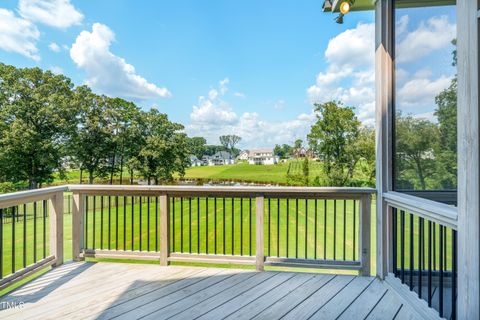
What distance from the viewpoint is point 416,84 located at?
2.43 m

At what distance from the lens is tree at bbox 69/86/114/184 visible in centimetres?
1555

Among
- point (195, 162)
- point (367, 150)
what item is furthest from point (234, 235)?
point (195, 162)

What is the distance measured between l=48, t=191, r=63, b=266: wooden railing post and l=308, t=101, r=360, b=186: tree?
6.39 metres

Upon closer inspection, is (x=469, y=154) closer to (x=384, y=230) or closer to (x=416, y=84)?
(x=416, y=84)

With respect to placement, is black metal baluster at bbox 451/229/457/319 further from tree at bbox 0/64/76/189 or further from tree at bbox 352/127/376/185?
tree at bbox 0/64/76/189

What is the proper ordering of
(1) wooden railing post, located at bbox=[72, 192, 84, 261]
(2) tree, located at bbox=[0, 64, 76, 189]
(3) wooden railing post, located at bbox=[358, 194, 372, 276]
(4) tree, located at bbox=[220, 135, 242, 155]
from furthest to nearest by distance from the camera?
(2) tree, located at bbox=[0, 64, 76, 189]
(4) tree, located at bbox=[220, 135, 242, 155]
(1) wooden railing post, located at bbox=[72, 192, 84, 261]
(3) wooden railing post, located at bbox=[358, 194, 372, 276]

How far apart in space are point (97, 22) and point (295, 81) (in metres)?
8.21

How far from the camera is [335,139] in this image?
7.96 m

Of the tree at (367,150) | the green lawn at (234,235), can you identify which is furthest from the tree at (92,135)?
the tree at (367,150)

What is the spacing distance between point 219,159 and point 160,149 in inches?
278

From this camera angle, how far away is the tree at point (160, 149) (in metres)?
15.0

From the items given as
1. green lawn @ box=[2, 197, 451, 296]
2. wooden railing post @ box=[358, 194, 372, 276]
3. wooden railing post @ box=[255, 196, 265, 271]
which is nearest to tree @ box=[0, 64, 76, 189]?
green lawn @ box=[2, 197, 451, 296]

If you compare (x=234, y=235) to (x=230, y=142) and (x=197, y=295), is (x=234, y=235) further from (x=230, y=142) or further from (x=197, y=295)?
(x=197, y=295)

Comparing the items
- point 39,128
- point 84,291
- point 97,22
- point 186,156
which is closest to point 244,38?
point 97,22
